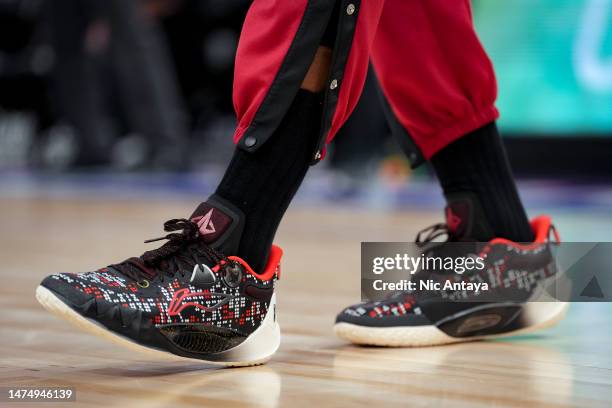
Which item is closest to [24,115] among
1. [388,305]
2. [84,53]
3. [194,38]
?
[194,38]

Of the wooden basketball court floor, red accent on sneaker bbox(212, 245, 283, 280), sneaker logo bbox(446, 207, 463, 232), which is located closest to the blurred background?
the wooden basketball court floor

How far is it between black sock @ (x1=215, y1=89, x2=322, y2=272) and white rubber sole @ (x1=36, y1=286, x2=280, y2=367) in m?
0.07

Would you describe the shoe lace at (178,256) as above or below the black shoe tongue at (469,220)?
below

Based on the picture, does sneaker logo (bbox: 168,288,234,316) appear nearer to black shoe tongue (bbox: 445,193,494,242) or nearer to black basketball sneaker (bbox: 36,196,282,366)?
black basketball sneaker (bbox: 36,196,282,366)

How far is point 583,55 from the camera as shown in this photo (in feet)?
13.4

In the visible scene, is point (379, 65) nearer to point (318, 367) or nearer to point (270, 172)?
point (270, 172)

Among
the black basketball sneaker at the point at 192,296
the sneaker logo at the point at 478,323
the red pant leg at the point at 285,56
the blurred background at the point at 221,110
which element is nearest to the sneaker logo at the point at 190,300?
the black basketball sneaker at the point at 192,296

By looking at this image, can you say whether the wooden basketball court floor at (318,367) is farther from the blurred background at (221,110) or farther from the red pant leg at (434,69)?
the blurred background at (221,110)

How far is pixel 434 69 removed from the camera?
1.10m

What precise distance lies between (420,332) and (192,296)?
0.29m

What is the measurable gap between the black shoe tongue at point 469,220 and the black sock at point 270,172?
0.87ft

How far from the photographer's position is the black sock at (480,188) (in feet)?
3.75

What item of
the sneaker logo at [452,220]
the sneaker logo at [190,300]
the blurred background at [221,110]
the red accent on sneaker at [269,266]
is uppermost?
the blurred background at [221,110]

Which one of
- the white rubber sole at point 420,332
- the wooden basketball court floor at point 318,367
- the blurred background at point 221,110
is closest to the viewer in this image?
the wooden basketball court floor at point 318,367
